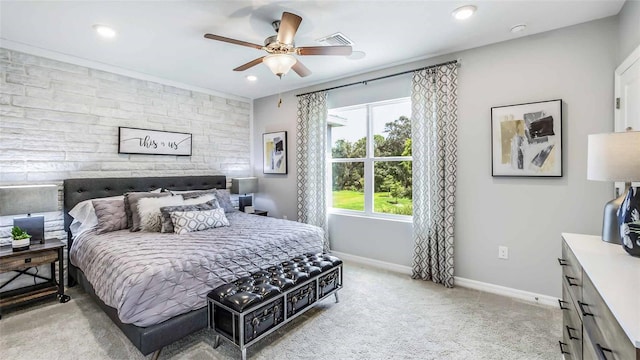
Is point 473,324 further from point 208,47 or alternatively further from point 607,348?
point 208,47

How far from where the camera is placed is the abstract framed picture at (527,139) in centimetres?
273

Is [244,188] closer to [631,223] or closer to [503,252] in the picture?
[503,252]

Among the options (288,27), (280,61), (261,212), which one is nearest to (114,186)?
(261,212)

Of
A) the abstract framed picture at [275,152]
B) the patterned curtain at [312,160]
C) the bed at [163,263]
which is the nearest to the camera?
the bed at [163,263]

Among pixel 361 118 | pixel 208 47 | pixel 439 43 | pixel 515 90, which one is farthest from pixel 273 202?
pixel 515 90

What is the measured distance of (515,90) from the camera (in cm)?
295

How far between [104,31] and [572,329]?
4.19m

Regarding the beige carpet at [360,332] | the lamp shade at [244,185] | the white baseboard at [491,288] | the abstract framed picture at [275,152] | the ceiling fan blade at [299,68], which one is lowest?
the beige carpet at [360,332]

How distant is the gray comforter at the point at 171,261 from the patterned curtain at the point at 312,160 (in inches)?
44.7

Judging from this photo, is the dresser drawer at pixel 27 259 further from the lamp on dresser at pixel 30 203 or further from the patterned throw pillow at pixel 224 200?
the patterned throw pillow at pixel 224 200

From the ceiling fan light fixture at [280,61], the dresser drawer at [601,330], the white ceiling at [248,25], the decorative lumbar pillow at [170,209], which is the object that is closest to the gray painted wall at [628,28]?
the white ceiling at [248,25]

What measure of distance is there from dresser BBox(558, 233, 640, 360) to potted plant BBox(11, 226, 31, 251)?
13.5 feet

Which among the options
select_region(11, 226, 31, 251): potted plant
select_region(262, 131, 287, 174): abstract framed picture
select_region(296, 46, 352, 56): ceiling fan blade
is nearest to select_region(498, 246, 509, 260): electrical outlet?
select_region(296, 46, 352, 56): ceiling fan blade

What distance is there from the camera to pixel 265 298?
6.84ft
